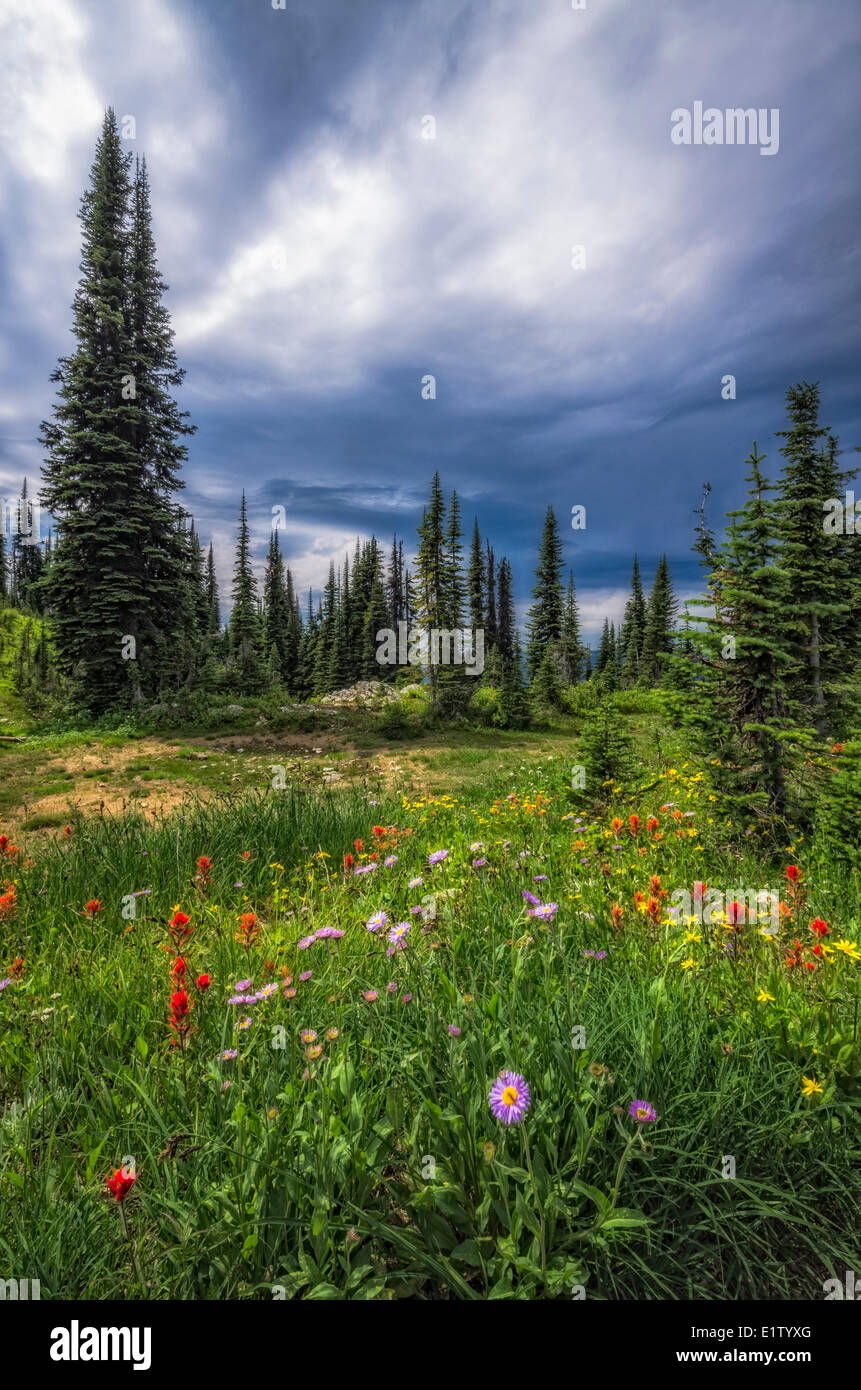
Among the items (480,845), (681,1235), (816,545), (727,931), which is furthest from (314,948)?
(816,545)

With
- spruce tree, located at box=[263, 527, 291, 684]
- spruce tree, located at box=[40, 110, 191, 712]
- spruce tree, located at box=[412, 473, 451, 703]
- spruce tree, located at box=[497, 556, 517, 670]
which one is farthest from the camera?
spruce tree, located at box=[497, 556, 517, 670]

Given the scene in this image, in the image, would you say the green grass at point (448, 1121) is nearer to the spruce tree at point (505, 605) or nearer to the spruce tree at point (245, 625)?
the spruce tree at point (245, 625)

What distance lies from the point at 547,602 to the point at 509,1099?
4498 cm

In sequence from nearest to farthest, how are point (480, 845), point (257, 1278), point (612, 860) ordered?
point (257, 1278), point (480, 845), point (612, 860)

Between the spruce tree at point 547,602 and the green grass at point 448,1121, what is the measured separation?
39.8 m

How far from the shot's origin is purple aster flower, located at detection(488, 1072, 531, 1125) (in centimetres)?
133

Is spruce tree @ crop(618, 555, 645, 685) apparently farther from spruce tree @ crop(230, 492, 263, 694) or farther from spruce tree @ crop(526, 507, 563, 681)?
spruce tree @ crop(230, 492, 263, 694)

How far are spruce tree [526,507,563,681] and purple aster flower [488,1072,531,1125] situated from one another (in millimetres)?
40846

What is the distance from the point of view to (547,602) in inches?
1746

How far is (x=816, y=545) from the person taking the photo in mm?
16953

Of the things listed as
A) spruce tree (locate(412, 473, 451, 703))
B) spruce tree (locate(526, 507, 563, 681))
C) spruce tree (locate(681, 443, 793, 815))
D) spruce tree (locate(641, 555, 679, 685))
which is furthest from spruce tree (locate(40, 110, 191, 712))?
spruce tree (locate(641, 555, 679, 685))
